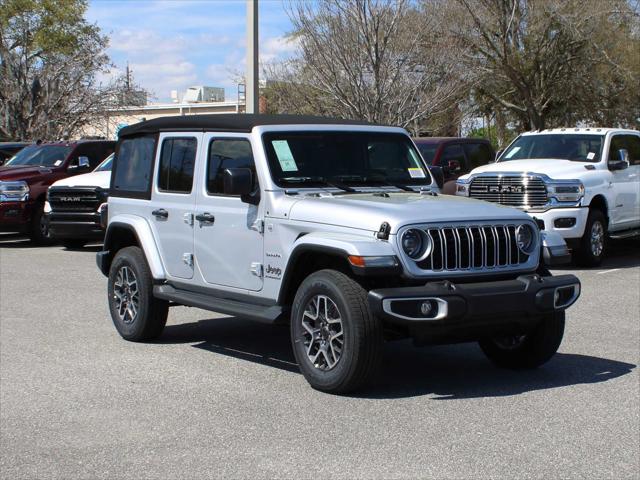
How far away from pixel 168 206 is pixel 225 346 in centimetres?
131

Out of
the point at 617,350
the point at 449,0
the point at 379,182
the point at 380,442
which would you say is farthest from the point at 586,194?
the point at 449,0

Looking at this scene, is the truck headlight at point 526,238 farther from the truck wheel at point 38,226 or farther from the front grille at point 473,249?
the truck wheel at point 38,226

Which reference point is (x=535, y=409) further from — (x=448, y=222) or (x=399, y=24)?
(x=399, y=24)

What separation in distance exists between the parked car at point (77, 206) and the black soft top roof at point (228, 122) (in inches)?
323

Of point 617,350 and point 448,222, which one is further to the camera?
point 617,350

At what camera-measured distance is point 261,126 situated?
317 inches

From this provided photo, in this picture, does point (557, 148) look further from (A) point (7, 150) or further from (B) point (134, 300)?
(A) point (7, 150)

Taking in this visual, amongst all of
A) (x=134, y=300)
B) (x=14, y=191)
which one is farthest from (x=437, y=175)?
(x=14, y=191)

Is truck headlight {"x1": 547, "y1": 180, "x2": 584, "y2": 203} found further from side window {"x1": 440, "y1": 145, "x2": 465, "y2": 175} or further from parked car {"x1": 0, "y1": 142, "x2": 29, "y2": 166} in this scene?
parked car {"x1": 0, "y1": 142, "x2": 29, "y2": 166}

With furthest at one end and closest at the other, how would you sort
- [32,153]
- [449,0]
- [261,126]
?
[449,0], [32,153], [261,126]

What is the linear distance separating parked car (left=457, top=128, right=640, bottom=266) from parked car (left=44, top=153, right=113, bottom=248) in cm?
593

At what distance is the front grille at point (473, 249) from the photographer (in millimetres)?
7031

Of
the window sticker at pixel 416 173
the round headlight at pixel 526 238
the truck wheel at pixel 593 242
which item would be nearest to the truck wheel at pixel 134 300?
the window sticker at pixel 416 173

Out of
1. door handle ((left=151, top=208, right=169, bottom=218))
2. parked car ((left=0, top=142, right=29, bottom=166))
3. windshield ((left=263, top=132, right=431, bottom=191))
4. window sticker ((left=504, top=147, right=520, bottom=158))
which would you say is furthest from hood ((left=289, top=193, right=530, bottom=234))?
parked car ((left=0, top=142, right=29, bottom=166))
